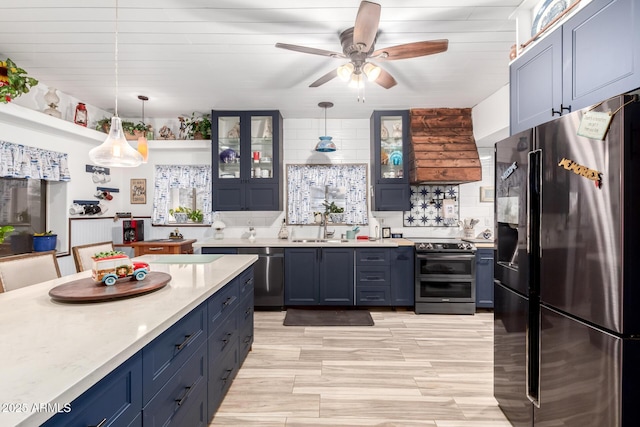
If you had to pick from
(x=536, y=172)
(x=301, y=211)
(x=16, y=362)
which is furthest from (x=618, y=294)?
(x=301, y=211)

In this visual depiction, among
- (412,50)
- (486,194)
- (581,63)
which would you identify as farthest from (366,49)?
(486,194)

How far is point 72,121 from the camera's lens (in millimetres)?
3725

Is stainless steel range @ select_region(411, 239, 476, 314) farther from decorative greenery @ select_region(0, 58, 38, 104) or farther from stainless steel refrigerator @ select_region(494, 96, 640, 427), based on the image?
decorative greenery @ select_region(0, 58, 38, 104)

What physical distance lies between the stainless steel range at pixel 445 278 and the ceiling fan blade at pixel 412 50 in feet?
7.74

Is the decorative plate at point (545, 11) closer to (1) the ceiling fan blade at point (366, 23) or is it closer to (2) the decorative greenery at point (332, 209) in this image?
(1) the ceiling fan blade at point (366, 23)

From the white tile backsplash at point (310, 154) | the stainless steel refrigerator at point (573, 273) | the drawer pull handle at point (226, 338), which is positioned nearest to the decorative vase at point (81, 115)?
the white tile backsplash at point (310, 154)

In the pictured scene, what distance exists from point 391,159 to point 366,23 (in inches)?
101

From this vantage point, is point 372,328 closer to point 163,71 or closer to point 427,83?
point 427,83

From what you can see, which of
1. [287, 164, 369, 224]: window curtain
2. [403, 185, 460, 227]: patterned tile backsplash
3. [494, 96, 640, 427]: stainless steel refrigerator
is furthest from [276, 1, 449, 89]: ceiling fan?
[403, 185, 460, 227]: patterned tile backsplash

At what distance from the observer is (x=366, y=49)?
2146 mm

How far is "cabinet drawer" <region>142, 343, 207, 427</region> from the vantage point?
47.6 inches

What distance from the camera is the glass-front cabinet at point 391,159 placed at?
13.7 feet

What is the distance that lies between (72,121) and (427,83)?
4.26m

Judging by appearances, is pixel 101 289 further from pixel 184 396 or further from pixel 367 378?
pixel 367 378
